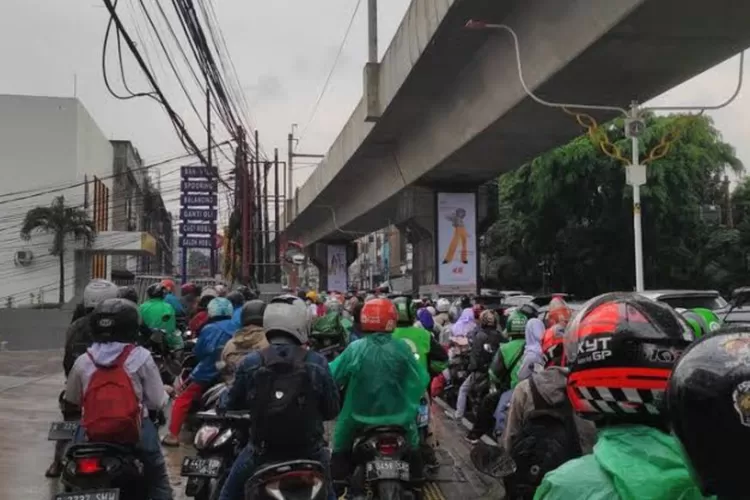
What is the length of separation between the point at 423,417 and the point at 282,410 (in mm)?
3073

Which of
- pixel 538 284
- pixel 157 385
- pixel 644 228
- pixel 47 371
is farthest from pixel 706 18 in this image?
pixel 538 284

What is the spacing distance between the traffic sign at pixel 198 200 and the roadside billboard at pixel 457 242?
12.4m

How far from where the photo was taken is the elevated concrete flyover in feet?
30.7

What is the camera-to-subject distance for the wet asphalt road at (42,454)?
7.18 m

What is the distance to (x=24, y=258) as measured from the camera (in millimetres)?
38906

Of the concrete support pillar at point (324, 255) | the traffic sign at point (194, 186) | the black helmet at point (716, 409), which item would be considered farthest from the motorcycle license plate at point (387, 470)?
the concrete support pillar at point (324, 255)

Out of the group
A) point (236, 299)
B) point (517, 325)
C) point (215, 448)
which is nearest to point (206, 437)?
point (215, 448)

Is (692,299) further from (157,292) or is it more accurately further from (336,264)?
(336,264)

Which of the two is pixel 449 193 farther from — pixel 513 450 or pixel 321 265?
pixel 321 265

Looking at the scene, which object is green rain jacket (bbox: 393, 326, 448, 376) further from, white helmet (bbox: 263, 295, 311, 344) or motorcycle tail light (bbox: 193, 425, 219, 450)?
white helmet (bbox: 263, 295, 311, 344)

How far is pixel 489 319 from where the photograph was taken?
9.49 metres

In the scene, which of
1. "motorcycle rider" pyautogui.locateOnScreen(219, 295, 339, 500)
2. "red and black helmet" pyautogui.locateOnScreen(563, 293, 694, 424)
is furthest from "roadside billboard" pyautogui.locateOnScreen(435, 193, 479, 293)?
"red and black helmet" pyautogui.locateOnScreen(563, 293, 694, 424)

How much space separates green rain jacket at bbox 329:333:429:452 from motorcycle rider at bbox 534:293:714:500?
3.22 meters

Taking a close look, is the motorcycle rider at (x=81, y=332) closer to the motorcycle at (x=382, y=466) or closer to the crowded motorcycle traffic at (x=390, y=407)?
the crowded motorcycle traffic at (x=390, y=407)
